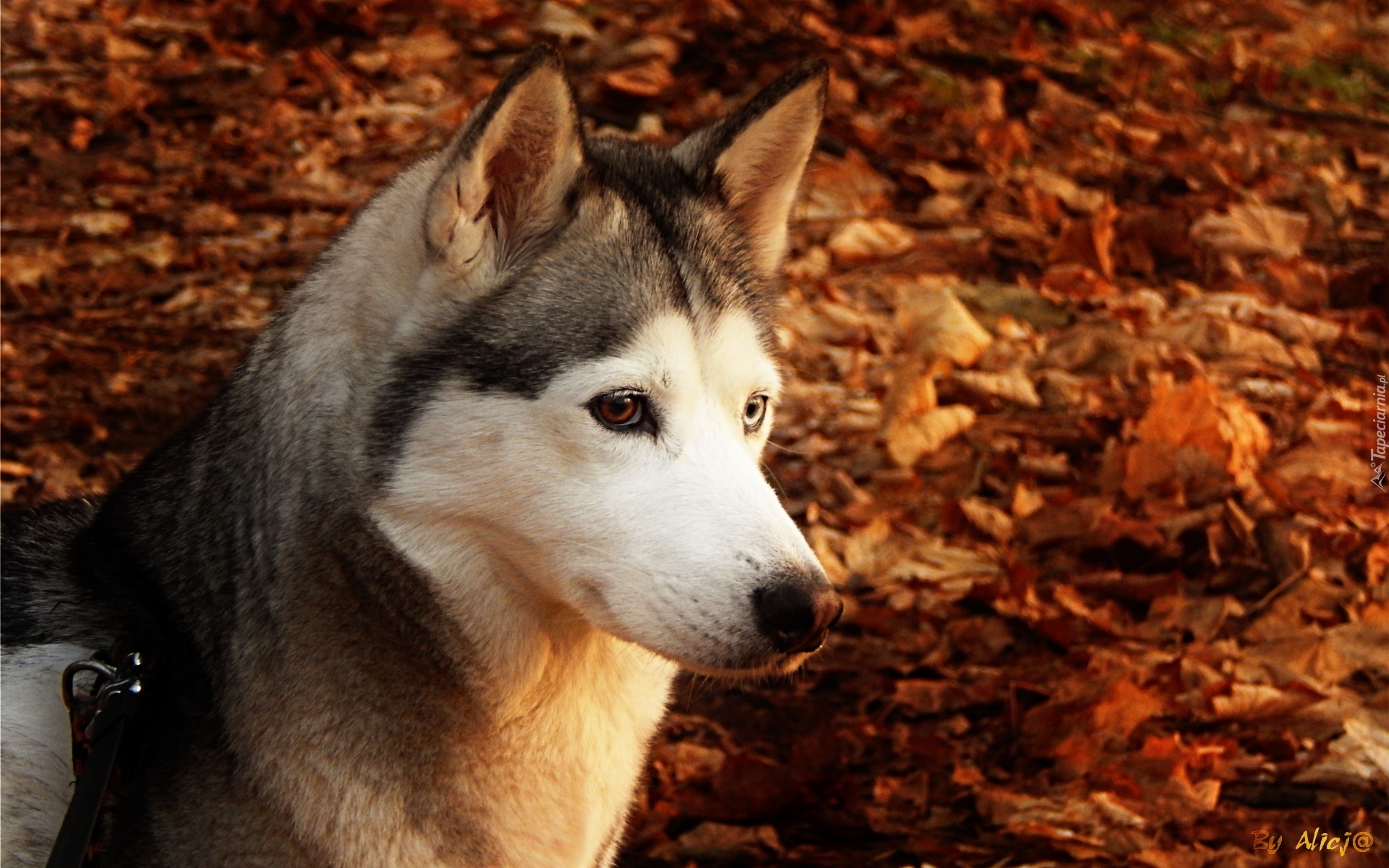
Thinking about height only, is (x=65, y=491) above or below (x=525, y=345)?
below

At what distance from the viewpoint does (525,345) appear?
254 centimetres

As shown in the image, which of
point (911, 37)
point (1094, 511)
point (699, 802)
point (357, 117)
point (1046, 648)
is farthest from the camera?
point (911, 37)

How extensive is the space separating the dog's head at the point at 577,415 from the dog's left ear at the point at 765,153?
0.31 meters

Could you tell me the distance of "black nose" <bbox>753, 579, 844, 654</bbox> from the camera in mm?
2326

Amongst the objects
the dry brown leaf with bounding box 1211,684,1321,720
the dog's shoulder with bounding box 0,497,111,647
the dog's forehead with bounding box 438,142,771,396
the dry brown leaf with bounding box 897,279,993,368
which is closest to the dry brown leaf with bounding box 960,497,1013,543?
the dry brown leaf with bounding box 897,279,993,368

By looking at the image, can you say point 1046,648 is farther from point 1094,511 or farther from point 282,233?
point 282,233

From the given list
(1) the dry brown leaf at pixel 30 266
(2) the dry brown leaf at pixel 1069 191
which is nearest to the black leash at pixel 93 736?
(1) the dry brown leaf at pixel 30 266

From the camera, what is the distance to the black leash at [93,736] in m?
2.32

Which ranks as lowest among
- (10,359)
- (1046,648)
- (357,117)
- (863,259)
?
(1046,648)

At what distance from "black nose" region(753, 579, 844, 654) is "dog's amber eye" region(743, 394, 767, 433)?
0.58m

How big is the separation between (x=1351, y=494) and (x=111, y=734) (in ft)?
14.5

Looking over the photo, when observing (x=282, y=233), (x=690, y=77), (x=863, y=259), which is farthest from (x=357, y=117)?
(x=863, y=259)

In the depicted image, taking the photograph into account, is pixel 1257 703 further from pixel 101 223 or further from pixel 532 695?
pixel 101 223

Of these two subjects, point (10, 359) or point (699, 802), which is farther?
point (10, 359)
